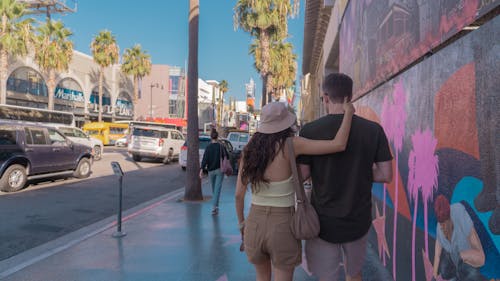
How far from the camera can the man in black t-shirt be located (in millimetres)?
2465

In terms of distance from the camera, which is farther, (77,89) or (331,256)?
(77,89)

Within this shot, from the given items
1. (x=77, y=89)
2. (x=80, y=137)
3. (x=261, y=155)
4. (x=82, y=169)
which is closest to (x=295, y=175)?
(x=261, y=155)

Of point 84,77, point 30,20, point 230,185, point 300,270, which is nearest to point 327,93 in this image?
point 300,270

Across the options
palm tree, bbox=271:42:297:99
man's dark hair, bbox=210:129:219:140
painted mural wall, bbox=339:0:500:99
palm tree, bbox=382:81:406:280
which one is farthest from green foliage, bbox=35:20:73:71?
palm tree, bbox=382:81:406:280

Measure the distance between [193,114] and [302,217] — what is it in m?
7.62

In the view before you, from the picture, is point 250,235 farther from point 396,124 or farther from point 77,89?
point 77,89

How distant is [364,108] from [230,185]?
7.59 m

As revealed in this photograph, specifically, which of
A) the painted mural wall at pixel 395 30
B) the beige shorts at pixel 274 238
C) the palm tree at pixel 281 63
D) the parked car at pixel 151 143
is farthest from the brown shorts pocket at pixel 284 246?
the palm tree at pixel 281 63

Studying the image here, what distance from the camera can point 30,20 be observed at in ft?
95.3

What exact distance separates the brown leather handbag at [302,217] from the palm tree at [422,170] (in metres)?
1.17

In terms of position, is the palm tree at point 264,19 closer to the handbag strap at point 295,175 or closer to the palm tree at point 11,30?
the palm tree at point 11,30

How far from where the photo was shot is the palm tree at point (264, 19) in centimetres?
2131

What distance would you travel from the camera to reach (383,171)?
2.54 meters

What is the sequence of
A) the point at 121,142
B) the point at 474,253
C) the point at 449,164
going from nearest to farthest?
1. the point at 474,253
2. the point at 449,164
3. the point at 121,142
